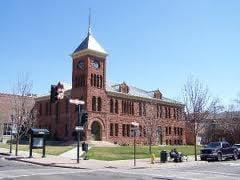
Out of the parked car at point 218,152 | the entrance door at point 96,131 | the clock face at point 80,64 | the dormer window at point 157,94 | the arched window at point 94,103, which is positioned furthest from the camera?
the dormer window at point 157,94

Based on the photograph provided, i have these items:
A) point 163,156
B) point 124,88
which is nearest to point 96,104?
point 124,88

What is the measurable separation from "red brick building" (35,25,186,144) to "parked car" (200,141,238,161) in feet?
64.2

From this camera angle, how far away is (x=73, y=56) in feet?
218

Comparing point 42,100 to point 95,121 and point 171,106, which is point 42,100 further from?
point 171,106

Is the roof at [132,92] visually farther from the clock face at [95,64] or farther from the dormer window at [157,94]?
the clock face at [95,64]

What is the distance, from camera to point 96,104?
6412 cm

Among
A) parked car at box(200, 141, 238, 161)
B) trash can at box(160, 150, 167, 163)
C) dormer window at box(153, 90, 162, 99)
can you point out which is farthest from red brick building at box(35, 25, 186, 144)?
trash can at box(160, 150, 167, 163)

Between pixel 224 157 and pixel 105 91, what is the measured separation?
2976 cm

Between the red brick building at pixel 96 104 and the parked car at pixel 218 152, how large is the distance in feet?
64.2

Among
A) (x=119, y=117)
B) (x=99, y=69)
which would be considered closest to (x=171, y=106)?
(x=119, y=117)

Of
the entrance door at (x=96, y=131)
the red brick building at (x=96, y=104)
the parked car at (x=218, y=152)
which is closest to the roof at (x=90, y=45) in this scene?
the red brick building at (x=96, y=104)

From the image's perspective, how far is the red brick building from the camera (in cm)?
6359

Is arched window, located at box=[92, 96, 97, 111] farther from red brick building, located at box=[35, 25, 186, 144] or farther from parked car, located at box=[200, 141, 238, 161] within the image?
parked car, located at box=[200, 141, 238, 161]

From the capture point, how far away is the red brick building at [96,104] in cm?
6359
